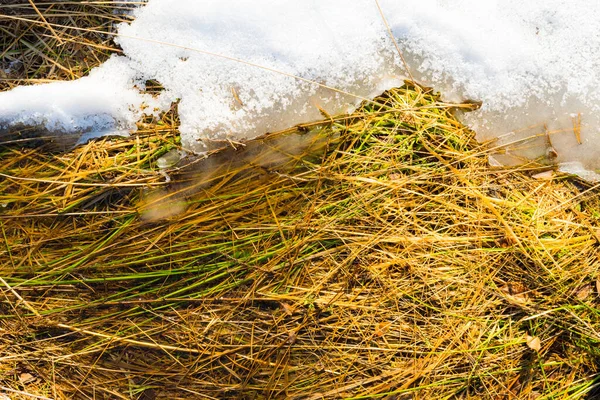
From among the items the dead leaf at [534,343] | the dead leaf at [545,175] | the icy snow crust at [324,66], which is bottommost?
the dead leaf at [534,343]

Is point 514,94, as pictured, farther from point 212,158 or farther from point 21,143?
point 21,143

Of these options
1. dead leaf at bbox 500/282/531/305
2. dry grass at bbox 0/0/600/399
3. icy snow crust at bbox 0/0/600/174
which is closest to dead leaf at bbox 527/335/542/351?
dry grass at bbox 0/0/600/399

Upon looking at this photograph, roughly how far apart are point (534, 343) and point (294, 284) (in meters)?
0.95

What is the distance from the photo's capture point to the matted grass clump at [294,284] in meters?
1.61

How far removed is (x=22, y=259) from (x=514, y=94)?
2.07 meters

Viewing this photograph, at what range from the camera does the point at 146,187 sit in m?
1.62

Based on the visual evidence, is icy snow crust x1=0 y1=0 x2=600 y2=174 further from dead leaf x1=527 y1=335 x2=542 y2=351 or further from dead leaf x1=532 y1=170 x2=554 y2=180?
dead leaf x1=527 y1=335 x2=542 y2=351

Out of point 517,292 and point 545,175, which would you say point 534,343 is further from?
point 545,175

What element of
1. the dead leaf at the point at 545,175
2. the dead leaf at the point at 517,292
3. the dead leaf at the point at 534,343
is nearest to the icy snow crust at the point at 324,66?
the dead leaf at the point at 545,175

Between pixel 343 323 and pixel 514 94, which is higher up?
pixel 514 94

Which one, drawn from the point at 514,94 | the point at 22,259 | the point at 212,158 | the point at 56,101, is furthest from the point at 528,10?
the point at 22,259

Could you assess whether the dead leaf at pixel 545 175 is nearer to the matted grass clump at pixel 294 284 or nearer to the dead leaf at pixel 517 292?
the matted grass clump at pixel 294 284

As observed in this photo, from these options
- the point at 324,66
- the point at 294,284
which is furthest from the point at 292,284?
the point at 324,66

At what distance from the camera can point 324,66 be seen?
5.27 feet
